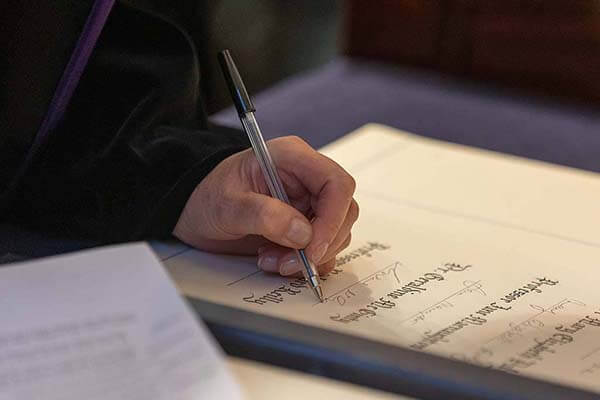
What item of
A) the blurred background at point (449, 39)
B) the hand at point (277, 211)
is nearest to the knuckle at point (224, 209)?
the hand at point (277, 211)

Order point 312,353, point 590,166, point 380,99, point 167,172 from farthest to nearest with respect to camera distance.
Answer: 1. point 380,99
2. point 590,166
3. point 167,172
4. point 312,353

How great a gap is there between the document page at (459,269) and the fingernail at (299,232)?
3 cm

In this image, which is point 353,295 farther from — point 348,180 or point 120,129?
point 120,129

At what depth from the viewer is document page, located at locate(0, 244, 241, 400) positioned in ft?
1.55

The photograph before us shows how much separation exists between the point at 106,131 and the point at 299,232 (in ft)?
0.62

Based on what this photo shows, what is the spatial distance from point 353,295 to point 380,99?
1.74 ft

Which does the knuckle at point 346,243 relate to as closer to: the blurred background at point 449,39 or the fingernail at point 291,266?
the fingernail at point 291,266

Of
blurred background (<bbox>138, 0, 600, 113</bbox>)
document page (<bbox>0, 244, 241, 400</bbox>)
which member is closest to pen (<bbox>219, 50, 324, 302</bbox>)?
document page (<bbox>0, 244, 241, 400</bbox>)

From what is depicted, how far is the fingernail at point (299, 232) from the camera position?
67 centimetres

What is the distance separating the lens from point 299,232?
667 mm

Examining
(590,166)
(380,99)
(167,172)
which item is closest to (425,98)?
(380,99)

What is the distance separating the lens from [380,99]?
117cm

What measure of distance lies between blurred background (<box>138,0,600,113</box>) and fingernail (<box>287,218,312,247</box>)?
31.1 inches

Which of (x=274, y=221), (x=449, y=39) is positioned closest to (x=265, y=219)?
(x=274, y=221)
